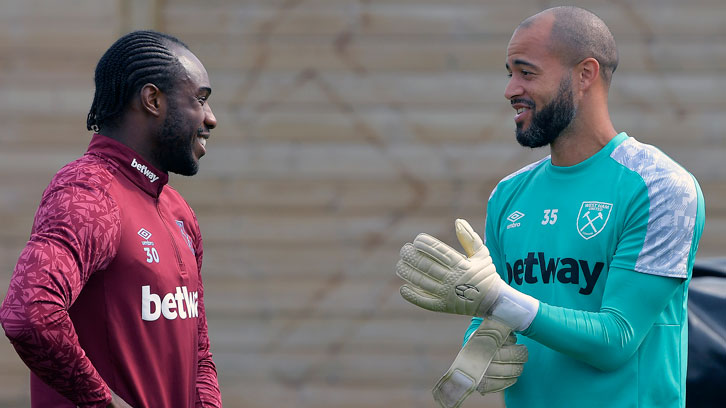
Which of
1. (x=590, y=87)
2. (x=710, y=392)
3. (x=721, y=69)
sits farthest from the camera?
(x=721, y=69)

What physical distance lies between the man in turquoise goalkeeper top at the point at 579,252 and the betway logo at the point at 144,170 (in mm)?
844

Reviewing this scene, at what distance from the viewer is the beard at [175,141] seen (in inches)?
115

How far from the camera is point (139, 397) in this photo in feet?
8.86

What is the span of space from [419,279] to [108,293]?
93cm

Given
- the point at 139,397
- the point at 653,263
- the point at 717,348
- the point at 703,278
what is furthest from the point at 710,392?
the point at 139,397

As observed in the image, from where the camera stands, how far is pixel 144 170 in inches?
113

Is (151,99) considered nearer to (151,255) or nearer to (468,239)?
(151,255)

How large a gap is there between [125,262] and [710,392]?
215cm

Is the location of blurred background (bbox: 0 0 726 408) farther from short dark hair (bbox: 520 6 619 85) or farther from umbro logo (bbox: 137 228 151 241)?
umbro logo (bbox: 137 228 151 241)

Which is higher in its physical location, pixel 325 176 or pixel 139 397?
pixel 325 176

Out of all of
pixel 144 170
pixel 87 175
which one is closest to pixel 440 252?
pixel 144 170

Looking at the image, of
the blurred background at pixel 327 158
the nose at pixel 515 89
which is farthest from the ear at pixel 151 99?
the blurred background at pixel 327 158

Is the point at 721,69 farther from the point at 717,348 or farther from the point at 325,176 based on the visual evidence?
the point at 717,348

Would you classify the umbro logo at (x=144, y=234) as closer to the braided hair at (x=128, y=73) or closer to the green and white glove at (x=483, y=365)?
the braided hair at (x=128, y=73)
